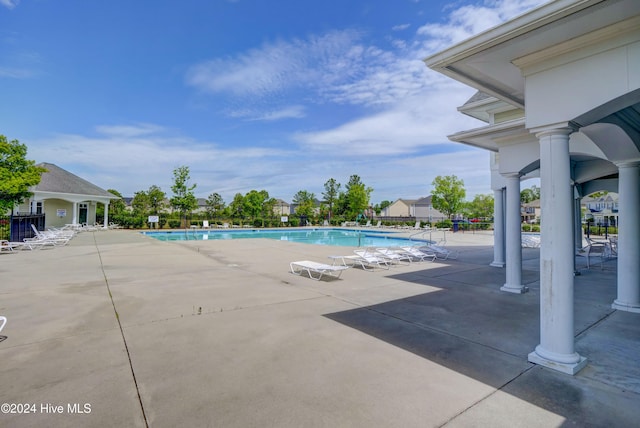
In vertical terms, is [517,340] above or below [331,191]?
below

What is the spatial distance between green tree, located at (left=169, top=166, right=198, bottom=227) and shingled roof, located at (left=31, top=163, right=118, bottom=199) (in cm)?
541

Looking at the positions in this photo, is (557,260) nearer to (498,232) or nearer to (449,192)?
(498,232)

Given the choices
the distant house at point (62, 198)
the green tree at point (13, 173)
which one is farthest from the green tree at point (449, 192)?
the green tree at point (13, 173)

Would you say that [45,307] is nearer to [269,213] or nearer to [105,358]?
[105,358]

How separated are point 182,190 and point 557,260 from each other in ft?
110

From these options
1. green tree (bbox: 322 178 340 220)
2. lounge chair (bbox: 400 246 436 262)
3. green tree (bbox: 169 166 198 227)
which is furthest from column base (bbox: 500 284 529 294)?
green tree (bbox: 322 178 340 220)

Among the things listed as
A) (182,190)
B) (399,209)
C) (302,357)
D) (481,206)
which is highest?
(399,209)

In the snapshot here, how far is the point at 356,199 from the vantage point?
45.1m

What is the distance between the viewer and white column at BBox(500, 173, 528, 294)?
7.09m

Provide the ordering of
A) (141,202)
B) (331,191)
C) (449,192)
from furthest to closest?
1. (331,191)
2. (449,192)
3. (141,202)

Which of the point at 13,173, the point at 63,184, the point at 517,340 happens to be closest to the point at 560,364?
the point at 517,340

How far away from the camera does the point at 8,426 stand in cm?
243

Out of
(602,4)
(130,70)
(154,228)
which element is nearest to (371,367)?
(602,4)

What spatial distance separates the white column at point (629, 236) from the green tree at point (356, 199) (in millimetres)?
39137
